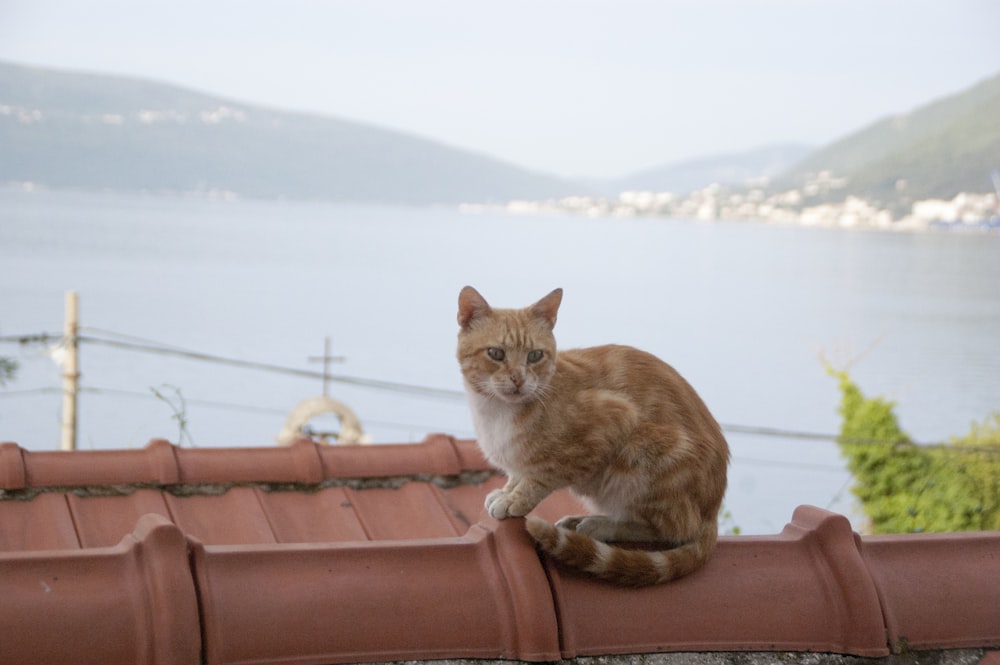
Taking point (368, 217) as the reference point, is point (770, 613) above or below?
below

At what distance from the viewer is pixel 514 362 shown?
2018 mm

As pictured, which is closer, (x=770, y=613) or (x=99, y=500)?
(x=770, y=613)

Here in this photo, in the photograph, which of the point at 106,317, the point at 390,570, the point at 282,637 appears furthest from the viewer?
the point at 106,317

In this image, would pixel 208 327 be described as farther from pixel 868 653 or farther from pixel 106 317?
pixel 868 653

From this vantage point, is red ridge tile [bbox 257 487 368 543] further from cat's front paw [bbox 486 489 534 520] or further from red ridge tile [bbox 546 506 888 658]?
red ridge tile [bbox 546 506 888 658]

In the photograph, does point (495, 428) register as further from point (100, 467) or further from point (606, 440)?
point (100, 467)

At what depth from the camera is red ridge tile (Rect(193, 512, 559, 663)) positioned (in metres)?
1.56

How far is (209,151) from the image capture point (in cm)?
Answer: 3875

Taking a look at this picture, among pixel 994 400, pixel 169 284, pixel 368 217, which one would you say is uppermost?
pixel 368 217

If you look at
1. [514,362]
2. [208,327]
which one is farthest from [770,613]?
[208,327]

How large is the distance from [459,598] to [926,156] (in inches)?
1664

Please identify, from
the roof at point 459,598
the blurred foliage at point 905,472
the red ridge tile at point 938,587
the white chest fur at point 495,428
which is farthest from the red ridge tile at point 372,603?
the blurred foliage at point 905,472

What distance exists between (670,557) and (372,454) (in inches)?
50.7

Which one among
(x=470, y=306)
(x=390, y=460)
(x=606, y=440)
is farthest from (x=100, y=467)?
(x=606, y=440)
